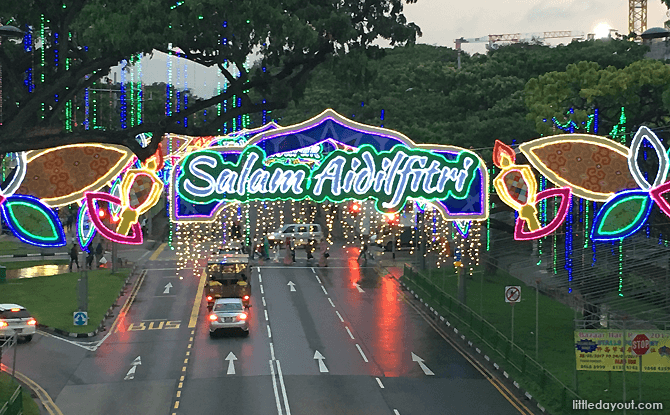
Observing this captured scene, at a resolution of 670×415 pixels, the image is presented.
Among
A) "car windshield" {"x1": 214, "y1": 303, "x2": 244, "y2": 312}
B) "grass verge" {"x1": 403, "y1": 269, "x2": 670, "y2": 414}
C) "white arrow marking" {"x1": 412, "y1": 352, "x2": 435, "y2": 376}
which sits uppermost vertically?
"car windshield" {"x1": 214, "y1": 303, "x2": 244, "y2": 312}

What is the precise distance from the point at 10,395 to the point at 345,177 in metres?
17.1

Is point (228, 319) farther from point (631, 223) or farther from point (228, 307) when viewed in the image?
point (631, 223)

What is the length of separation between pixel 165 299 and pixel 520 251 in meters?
21.1

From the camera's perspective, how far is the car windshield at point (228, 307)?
46.3 metres

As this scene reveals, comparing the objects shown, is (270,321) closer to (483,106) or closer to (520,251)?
(520,251)

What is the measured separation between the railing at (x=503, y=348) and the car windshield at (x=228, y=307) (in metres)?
11.0

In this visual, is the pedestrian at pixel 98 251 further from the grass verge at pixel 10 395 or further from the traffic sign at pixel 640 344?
the traffic sign at pixel 640 344

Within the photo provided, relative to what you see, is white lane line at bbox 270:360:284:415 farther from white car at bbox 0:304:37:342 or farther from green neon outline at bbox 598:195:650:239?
green neon outline at bbox 598:195:650:239

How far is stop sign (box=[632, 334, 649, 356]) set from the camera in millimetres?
29516

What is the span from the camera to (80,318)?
4809 centimetres

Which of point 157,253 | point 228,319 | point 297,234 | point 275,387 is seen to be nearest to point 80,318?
point 228,319

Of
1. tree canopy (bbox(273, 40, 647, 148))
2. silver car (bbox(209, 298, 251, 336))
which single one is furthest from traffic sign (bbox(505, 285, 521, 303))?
tree canopy (bbox(273, 40, 647, 148))

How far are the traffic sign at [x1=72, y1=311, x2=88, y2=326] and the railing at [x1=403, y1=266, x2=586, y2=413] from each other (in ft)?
61.0

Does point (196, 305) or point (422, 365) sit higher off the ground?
point (196, 305)
